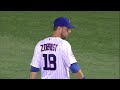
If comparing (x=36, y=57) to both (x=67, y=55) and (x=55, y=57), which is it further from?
(x=67, y=55)

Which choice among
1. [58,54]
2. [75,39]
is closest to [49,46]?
[58,54]

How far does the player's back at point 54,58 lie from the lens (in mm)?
6098

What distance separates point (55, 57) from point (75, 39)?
13.5 m

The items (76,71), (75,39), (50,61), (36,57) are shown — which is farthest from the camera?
(75,39)

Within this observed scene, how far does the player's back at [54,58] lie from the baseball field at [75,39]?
743 centimetres

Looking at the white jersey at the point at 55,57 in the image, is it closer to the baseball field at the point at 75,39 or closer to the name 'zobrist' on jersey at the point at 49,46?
the name 'zobrist' on jersey at the point at 49,46

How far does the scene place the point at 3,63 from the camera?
1574 centimetres

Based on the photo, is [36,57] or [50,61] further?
[36,57]

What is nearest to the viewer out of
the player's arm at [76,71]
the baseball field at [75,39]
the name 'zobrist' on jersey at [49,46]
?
the player's arm at [76,71]

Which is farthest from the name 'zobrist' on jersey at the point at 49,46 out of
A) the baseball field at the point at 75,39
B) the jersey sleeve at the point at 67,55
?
the baseball field at the point at 75,39

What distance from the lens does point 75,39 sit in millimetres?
19594

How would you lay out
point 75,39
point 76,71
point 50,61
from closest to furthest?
point 76,71
point 50,61
point 75,39
